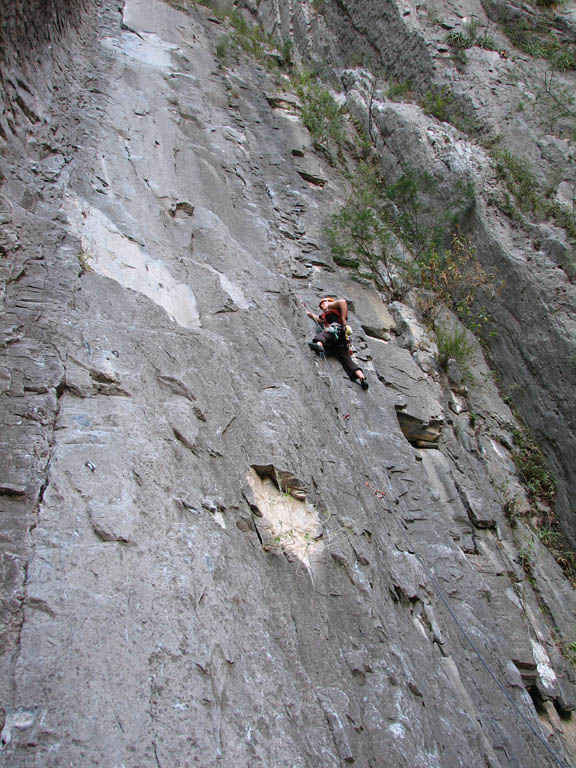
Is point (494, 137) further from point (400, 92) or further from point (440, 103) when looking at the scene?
point (400, 92)

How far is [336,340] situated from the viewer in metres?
6.33

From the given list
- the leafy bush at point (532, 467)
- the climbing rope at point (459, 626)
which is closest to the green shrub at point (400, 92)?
the leafy bush at point (532, 467)

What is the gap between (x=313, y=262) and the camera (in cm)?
818

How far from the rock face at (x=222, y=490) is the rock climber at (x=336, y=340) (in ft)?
0.59

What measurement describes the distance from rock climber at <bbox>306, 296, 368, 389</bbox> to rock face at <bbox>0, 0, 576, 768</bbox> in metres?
0.18

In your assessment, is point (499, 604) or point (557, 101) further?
point (557, 101)

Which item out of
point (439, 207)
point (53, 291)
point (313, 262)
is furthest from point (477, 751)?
point (439, 207)

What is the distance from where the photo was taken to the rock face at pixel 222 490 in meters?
2.26

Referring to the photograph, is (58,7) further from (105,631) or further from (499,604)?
(499,604)

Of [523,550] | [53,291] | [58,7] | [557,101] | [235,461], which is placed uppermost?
[557,101]

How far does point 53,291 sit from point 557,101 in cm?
1035

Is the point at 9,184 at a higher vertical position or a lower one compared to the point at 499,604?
higher

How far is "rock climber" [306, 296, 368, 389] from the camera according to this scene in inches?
246

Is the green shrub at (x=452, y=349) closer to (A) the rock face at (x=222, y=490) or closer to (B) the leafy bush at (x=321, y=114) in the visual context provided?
(A) the rock face at (x=222, y=490)
